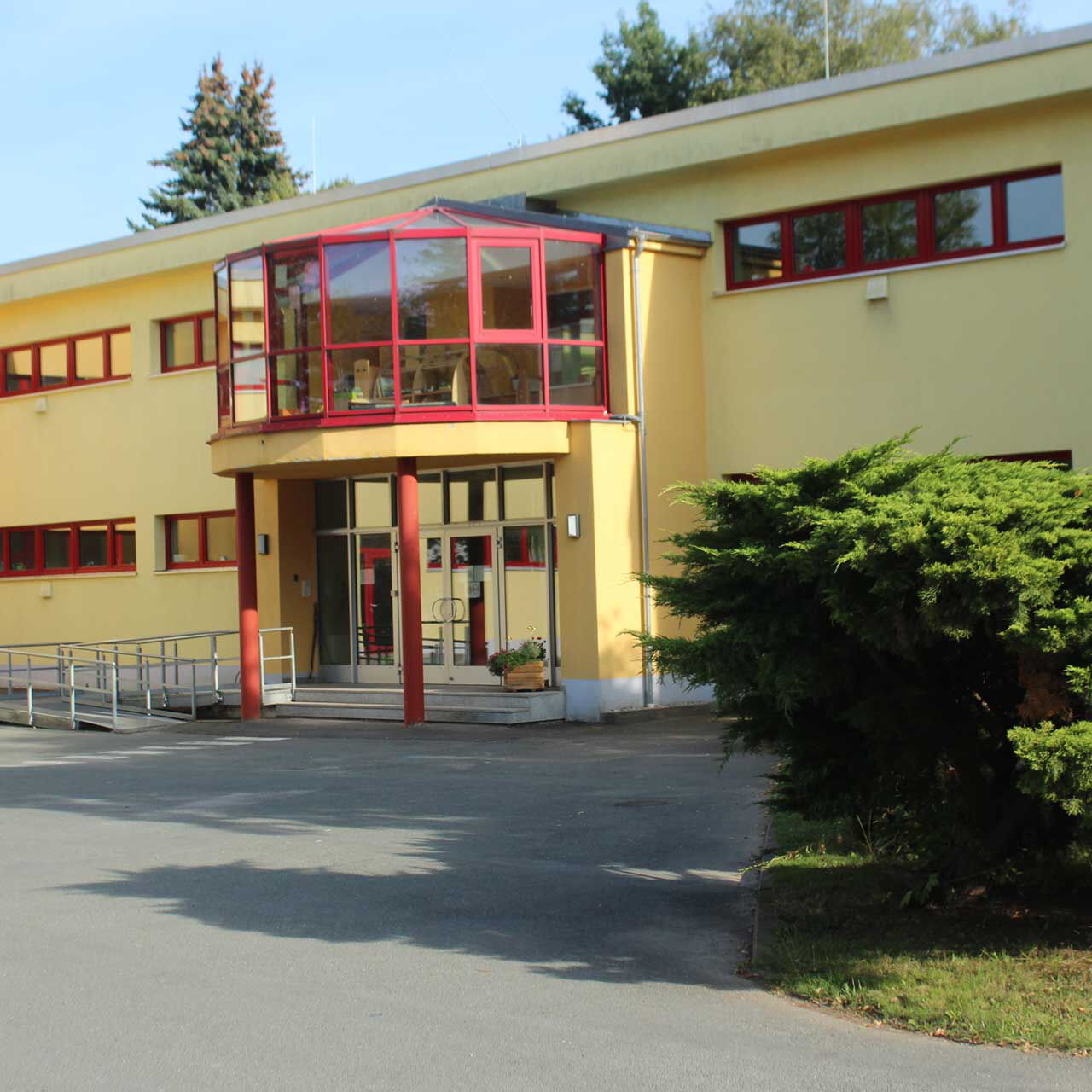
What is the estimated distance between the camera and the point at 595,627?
720 inches

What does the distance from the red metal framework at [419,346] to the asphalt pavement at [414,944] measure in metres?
6.05

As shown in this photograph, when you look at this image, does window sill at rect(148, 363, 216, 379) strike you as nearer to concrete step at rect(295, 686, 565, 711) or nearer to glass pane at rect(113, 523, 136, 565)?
glass pane at rect(113, 523, 136, 565)

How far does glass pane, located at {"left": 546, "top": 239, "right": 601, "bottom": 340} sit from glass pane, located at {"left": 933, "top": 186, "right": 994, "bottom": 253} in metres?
4.35

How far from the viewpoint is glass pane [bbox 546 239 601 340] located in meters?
18.5

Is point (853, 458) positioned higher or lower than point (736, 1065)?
higher

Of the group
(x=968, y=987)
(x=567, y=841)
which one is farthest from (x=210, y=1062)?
(x=567, y=841)

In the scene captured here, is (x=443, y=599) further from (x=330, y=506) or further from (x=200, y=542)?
(x=200, y=542)

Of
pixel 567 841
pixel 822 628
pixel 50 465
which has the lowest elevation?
pixel 567 841

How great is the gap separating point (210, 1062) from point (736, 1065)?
193 centimetres

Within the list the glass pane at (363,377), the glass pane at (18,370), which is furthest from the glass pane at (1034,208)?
the glass pane at (18,370)

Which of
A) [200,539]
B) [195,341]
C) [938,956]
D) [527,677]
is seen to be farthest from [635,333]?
[938,956]

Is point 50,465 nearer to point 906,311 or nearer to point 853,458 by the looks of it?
point 906,311

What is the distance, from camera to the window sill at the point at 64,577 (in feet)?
83.9

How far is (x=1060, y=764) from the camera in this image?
5.71 m
